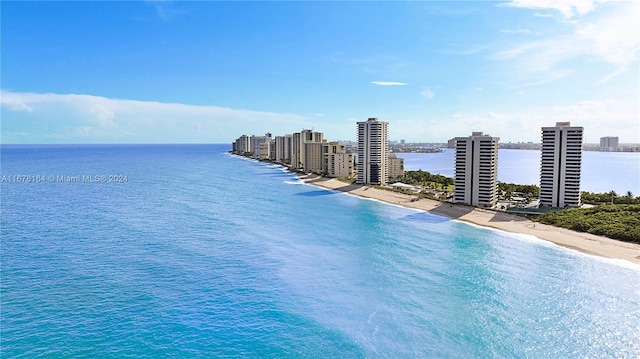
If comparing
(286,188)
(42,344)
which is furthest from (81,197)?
(42,344)

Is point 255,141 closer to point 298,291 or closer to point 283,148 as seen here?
point 283,148

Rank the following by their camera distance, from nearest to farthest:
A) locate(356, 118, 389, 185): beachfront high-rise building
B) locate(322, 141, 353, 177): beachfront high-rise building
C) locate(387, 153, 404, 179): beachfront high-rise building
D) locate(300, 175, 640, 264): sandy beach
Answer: locate(300, 175, 640, 264): sandy beach
locate(356, 118, 389, 185): beachfront high-rise building
locate(387, 153, 404, 179): beachfront high-rise building
locate(322, 141, 353, 177): beachfront high-rise building

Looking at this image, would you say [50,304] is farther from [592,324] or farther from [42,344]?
[592,324]

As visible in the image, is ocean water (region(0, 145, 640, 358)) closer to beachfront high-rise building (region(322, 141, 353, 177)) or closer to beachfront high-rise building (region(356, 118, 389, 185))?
beachfront high-rise building (region(356, 118, 389, 185))

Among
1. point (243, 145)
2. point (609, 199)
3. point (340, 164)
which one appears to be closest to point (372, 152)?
point (340, 164)

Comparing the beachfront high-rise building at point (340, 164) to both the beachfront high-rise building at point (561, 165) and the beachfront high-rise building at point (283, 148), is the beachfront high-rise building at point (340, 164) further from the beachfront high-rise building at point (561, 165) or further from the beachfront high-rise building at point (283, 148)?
the beachfront high-rise building at point (561, 165)

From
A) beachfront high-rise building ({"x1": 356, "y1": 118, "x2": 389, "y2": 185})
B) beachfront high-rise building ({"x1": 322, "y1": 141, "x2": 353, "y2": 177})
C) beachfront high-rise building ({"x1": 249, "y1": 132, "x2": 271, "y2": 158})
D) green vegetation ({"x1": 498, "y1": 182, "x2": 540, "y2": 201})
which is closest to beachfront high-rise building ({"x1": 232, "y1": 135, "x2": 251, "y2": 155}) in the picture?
beachfront high-rise building ({"x1": 249, "y1": 132, "x2": 271, "y2": 158})

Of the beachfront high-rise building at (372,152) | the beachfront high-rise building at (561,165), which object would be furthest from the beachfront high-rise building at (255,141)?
the beachfront high-rise building at (561,165)
